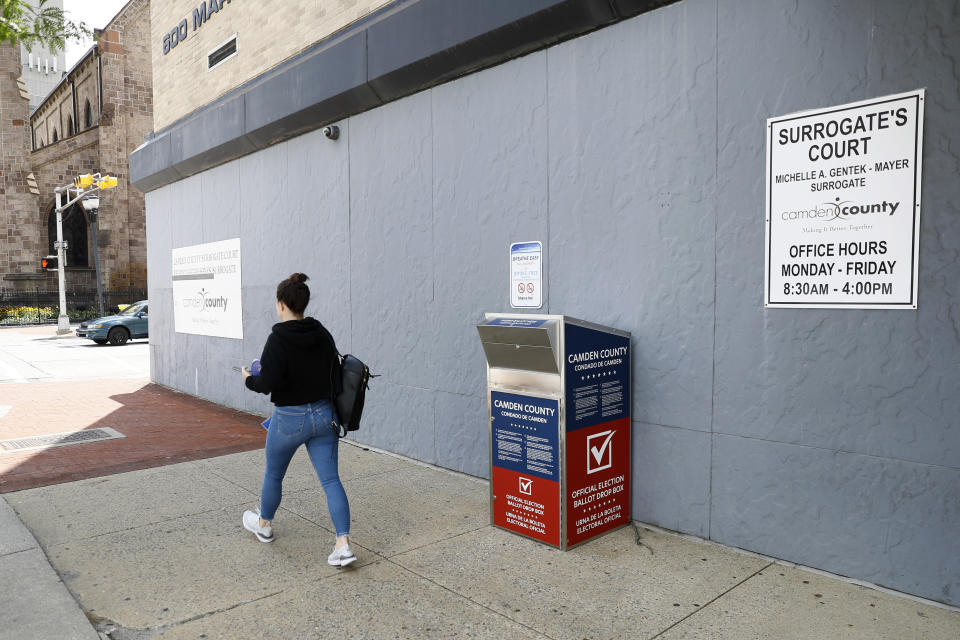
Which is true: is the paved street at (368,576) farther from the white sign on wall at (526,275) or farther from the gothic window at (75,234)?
the gothic window at (75,234)

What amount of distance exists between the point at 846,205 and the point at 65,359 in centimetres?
1844

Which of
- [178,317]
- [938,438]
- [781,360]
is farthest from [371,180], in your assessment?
[178,317]

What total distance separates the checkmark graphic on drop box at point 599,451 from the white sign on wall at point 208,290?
6.64m

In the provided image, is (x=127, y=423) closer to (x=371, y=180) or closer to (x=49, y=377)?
(x=371, y=180)

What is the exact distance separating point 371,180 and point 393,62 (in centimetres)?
120

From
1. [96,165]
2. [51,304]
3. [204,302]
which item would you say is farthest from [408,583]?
[96,165]

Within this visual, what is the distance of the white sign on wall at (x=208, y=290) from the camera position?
32.3 feet

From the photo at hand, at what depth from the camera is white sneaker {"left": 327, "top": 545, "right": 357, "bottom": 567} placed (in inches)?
160

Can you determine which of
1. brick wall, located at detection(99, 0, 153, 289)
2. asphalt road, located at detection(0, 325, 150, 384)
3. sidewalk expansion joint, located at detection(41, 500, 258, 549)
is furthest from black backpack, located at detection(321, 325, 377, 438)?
brick wall, located at detection(99, 0, 153, 289)

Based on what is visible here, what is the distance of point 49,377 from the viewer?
13.6 meters

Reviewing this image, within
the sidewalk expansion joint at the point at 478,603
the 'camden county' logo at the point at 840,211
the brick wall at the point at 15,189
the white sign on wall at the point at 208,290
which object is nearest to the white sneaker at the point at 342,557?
the sidewalk expansion joint at the point at 478,603

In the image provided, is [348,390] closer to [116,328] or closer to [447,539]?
[447,539]

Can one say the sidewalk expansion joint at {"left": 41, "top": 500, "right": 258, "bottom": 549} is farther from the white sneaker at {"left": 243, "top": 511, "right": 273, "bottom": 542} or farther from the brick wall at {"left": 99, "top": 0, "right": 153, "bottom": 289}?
the brick wall at {"left": 99, "top": 0, "right": 153, "bottom": 289}

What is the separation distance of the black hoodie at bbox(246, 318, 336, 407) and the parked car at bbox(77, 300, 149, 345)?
20466 millimetres
